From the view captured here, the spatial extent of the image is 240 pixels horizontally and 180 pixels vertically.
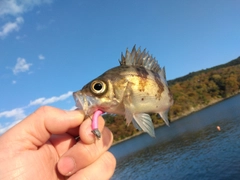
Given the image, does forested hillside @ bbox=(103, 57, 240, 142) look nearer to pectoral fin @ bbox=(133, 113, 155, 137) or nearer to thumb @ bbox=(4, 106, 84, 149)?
thumb @ bbox=(4, 106, 84, 149)

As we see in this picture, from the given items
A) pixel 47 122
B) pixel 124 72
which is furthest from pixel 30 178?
pixel 124 72

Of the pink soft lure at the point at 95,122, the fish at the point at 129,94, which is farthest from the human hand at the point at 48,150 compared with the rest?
the fish at the point at 129,94

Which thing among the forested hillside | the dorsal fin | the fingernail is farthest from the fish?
the forested hillside

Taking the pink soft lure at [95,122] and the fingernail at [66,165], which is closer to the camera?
the pink soft lure at [95,122]

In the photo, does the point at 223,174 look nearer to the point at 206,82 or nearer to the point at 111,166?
the point at 111,166

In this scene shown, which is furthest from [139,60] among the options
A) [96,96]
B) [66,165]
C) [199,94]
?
[199,94]

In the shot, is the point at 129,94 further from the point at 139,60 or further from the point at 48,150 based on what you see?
the point at 48,150

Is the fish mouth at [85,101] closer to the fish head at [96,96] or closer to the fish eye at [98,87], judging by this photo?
the fish head at [96,96]
